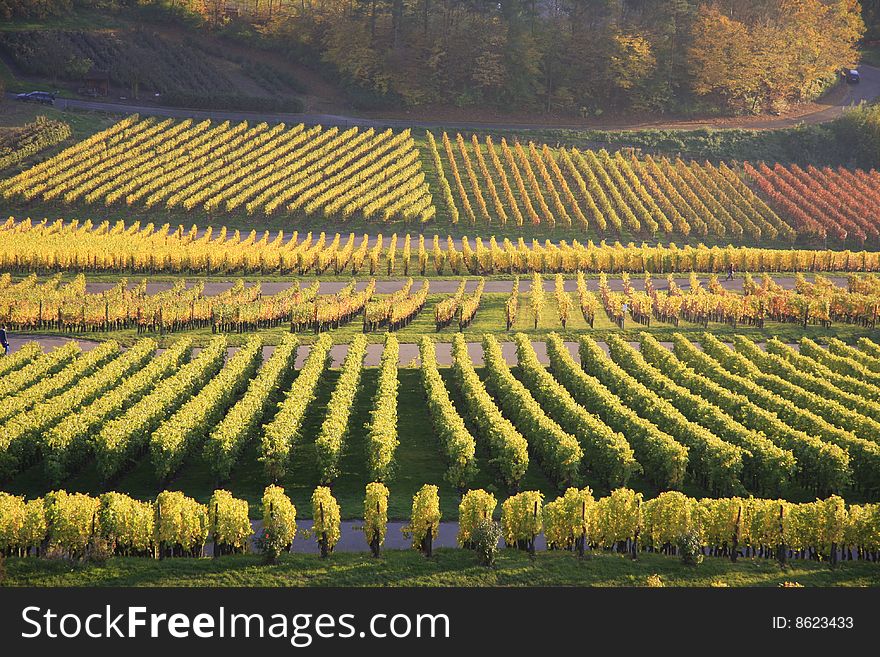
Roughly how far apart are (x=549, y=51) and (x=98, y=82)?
48.0 m

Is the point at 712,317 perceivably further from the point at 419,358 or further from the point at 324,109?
the point at 324,109

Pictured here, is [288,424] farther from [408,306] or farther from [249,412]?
[408,306]

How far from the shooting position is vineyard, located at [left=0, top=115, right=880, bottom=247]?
3472 inches

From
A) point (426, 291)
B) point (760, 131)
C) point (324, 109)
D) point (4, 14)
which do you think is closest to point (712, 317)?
point (426, 291)

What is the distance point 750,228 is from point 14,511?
71852mm

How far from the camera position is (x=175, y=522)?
29.9m

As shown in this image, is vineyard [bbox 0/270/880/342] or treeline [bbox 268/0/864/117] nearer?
vineyard [bbox 0/270/880/342]

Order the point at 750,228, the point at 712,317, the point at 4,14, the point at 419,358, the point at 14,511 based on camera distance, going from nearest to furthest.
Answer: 1. the point at 14,511
2. the point at 419,358
3. the point at 712,317
4. the point at 750,228
5. the point at 4,14

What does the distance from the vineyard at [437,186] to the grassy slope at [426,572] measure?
193 ft

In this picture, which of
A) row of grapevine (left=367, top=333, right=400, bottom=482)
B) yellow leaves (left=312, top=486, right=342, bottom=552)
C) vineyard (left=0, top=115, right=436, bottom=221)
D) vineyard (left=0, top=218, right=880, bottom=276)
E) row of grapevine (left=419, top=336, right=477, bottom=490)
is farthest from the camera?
vineyard (left=0, top=115, right=436, bottom=221)

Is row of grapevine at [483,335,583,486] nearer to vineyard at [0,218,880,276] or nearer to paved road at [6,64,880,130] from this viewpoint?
vineyard at [0,218,880,276]

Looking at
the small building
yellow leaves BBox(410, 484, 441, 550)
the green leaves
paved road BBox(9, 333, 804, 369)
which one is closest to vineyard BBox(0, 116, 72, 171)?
the small building

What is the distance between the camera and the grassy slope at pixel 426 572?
93.6ft

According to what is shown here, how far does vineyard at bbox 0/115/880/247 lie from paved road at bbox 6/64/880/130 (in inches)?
120
